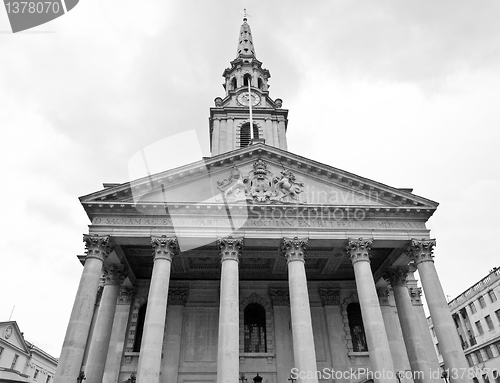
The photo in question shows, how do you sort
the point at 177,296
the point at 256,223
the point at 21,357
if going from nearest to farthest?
the point at 256,223, the point at 177,296, the point at 21,357

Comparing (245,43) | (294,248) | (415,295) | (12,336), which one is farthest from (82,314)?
(245,43)

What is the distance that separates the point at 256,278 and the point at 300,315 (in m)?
8.34

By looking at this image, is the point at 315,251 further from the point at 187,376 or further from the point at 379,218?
the point at 187,376

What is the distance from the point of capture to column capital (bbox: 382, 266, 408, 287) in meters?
23.8

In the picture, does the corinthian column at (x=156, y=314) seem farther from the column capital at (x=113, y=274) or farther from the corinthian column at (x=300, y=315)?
the corinthian column at (x=300, y=315)

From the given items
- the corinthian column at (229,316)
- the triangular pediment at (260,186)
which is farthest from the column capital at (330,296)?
the corinthian column at (229,316)

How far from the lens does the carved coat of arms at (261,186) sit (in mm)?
22172

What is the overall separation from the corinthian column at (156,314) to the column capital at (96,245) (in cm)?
253

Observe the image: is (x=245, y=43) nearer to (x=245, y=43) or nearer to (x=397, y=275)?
A: (x=245, y=43)

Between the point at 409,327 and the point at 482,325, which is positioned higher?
the point at 482,325

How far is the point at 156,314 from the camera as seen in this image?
60.5 feet

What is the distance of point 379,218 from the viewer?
72.6 ft

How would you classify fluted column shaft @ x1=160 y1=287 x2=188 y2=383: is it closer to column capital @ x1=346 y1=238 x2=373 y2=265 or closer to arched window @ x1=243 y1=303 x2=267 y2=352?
arched window @ x1=243 y1=303 x2=267 y2=352

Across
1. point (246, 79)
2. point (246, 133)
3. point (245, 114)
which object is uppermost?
point (246, 79)
